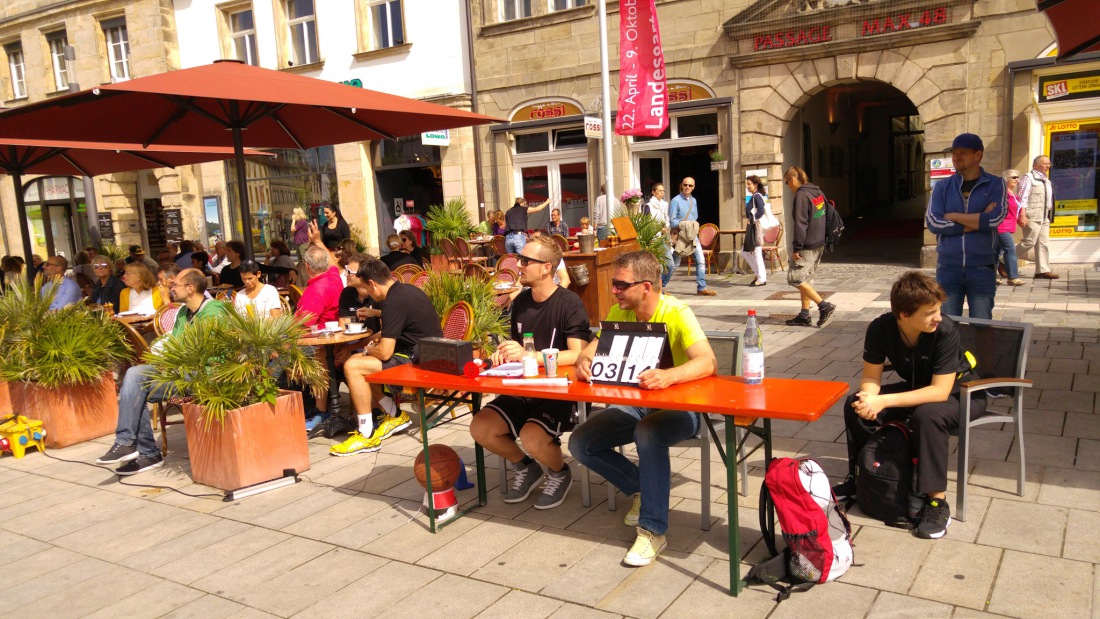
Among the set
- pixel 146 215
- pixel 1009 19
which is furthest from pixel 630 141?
pixel 146 215

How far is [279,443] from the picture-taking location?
4.96 m

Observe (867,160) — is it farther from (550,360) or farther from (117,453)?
(117,453)

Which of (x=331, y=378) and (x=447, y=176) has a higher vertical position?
(x=447, y=176)

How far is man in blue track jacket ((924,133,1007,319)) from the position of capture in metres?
5.20

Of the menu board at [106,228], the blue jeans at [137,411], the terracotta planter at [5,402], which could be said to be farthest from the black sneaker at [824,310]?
the menu board at [106,228]

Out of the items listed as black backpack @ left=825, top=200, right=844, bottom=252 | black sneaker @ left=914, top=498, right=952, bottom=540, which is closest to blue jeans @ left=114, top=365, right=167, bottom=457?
black sneaker @ left=914, top=498, right=952, bottom=540

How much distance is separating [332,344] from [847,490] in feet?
12.4

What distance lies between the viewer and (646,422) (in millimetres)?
3588

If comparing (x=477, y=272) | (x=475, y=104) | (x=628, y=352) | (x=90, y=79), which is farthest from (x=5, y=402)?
(x=90, y=79)

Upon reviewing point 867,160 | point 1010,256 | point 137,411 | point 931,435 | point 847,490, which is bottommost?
point 847,490

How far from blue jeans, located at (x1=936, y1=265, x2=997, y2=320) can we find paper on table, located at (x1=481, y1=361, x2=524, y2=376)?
10.2ft

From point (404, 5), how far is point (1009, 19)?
11.1 metres

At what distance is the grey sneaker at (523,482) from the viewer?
442 cm

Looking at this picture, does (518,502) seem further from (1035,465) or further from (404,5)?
(404,5)
